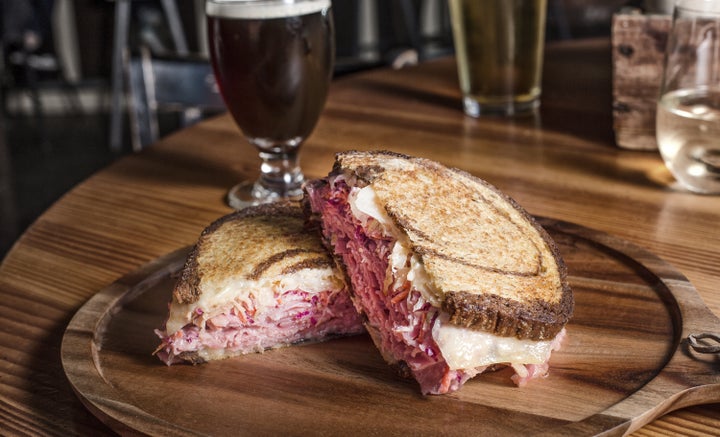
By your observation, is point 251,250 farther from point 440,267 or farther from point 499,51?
point 499,51

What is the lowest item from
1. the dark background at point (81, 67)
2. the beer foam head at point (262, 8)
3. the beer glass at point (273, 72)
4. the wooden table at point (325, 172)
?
the dark background at point (81, 67)

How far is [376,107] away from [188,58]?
0.52 m

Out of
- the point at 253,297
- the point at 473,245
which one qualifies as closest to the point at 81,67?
the point at 253,297

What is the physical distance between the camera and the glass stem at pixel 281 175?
1543 millimetres

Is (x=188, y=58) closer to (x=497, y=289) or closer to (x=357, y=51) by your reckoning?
(x=497, y=289)

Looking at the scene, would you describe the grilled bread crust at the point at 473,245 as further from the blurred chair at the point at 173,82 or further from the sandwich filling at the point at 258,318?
the blurred chair at the point at 173,82

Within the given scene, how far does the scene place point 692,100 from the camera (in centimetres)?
149

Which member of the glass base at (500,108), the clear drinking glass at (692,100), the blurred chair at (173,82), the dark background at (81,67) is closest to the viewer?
the clear drinking glass at (692,100)

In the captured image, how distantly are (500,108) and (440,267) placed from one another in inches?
42.2

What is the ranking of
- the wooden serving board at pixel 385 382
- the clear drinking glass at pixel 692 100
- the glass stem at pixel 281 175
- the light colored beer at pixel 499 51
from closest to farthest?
the wooden serving board at pixel 385 382 → the clear drinking glass at pixel 692 100 → the glass stem at pixel 281 175 → the light colored beer at pixel 499 51

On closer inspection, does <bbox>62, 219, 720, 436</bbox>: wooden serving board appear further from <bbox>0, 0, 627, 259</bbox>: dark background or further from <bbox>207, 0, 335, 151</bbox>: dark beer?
<bbox>0, 0, 627, 259</bbox>: dark background

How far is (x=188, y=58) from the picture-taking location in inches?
87.3

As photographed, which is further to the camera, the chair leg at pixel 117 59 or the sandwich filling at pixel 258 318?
the chair leg at pixel 117 59

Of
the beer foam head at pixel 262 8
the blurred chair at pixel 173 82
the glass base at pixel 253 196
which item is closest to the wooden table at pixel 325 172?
the glass base at pixel 253 196
